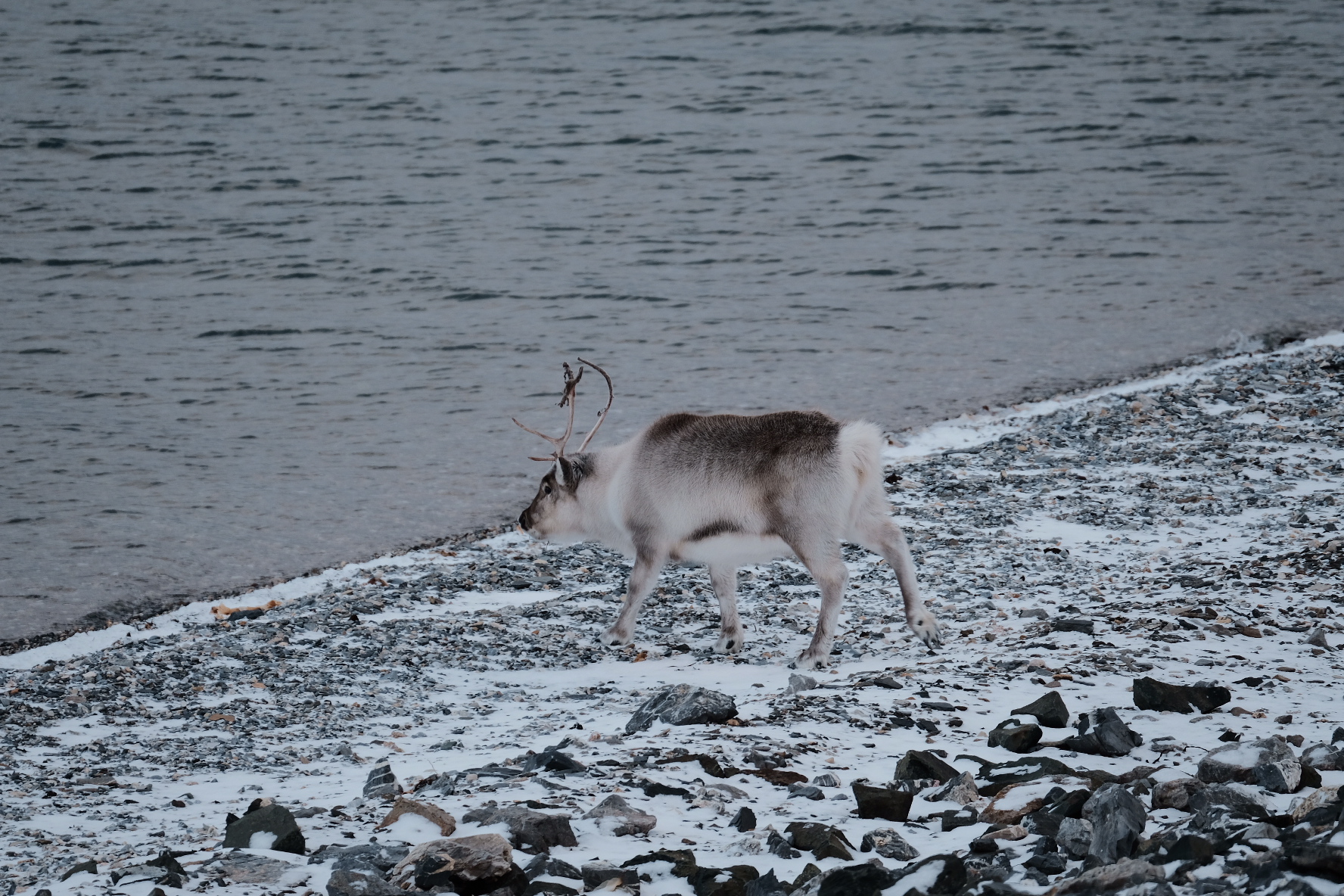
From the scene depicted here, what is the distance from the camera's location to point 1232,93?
1089 inches

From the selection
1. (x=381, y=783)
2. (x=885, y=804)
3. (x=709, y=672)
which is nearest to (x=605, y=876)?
(x=885, y=804)

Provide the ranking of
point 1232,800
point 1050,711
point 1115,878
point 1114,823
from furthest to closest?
point 1050,711 → point 1232,800 → point 1114,823 → point 1115,878

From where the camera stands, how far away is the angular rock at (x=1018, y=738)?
4828mm

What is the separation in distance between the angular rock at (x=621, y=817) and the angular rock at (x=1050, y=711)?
1.60m

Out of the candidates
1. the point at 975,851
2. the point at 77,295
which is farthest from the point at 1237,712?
the point at 77,295

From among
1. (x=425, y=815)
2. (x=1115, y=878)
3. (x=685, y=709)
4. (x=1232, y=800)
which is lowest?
(x=685, y=709)

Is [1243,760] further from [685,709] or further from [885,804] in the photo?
[685,709]

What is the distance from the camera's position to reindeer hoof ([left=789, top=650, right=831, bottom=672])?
6348 millimetres

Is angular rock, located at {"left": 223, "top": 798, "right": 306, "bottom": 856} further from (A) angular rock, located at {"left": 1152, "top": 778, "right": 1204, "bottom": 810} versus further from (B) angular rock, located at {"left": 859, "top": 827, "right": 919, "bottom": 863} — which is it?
(A) angular rock, located at {"left": 1152, "top": 778, "right": 1204, "bottom": 810}

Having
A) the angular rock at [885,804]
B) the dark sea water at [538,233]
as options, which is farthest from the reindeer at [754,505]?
the dark sea water at [538,233]

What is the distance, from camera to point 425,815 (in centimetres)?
422

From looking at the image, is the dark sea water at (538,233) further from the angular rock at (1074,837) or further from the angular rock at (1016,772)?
the angular rock at (1074,837)

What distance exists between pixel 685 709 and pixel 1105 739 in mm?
1581

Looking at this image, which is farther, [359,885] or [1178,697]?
[1178,697]
